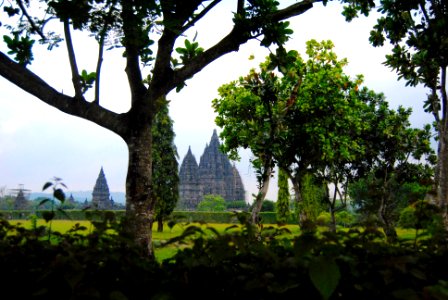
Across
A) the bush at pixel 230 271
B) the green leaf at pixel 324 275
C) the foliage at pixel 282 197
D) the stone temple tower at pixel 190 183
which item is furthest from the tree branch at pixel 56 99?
the stone temple tower at pixel 190 183

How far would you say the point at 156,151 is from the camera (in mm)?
38812

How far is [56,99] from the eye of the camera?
504cm

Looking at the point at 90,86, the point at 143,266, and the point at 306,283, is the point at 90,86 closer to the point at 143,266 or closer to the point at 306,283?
the point at 143,266

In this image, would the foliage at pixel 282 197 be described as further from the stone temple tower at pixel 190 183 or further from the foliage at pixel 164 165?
the stone temple tower at pixel 190 183

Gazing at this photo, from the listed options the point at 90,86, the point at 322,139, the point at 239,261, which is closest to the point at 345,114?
the point at 322,139

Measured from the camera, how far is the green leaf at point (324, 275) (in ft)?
5.02

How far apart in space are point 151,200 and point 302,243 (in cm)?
343

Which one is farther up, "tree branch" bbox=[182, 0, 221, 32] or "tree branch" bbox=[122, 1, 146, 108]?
"tree branch" bbox=[182, 0, 221, 32]

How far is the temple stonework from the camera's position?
124m

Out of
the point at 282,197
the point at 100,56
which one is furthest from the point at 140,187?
the point at 282,197

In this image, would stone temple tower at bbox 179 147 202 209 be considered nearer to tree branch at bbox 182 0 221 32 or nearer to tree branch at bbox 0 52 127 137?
tree branch at bbox 182 0 221 32

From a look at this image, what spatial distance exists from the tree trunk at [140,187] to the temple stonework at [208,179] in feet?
386

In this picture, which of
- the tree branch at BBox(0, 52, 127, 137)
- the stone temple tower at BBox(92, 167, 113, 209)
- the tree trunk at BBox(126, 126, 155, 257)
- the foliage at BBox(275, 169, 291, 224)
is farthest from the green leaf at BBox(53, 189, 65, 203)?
the stone temple tower at BBox(92, 167, 113, 209)

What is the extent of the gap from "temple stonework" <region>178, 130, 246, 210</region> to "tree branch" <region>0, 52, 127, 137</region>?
117475mm
